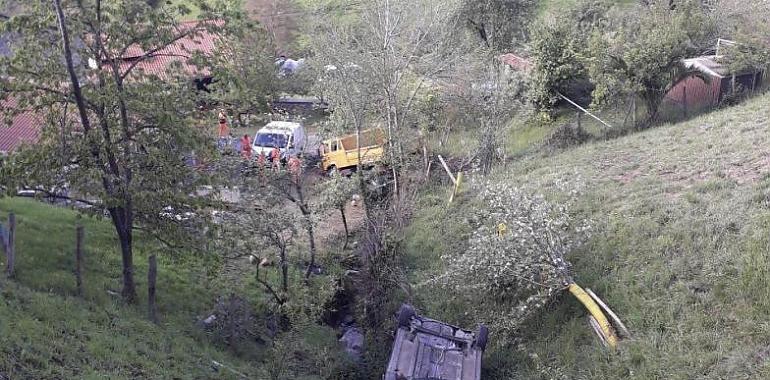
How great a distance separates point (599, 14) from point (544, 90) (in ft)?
28.3

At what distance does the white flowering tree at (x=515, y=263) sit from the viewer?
11055 millimetres

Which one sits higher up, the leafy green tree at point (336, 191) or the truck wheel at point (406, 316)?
the leafy green tree at point (336, 191)

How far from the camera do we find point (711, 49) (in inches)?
982

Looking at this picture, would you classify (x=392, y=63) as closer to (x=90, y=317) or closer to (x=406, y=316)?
(x=406, y=316)

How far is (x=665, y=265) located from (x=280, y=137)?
14.4 meters

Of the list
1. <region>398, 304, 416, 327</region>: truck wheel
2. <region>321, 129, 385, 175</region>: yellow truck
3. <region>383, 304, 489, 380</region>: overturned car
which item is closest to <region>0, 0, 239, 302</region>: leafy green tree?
<region>398, 304, 416, 327</region>: truck wheel

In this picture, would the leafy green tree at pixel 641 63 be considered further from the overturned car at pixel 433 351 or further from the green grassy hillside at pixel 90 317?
the green grassy hillside at pixel 90 317

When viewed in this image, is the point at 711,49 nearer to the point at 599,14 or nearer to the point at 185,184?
the point at 599,14

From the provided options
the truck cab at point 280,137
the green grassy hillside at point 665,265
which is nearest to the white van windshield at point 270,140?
the truck cab at point 280,137

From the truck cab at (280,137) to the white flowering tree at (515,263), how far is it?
9.98m

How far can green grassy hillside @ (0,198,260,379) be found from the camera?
28.2 ft

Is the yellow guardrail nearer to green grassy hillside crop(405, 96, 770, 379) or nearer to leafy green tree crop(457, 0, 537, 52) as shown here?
green grassy hillside crop(405, 96, 770, 379)

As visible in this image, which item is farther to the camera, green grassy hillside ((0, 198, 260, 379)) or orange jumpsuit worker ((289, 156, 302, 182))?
orange jumpsuit worker ((289, 156, 302, 182))

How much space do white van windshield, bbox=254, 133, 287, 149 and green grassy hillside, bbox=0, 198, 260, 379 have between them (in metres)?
8.51
